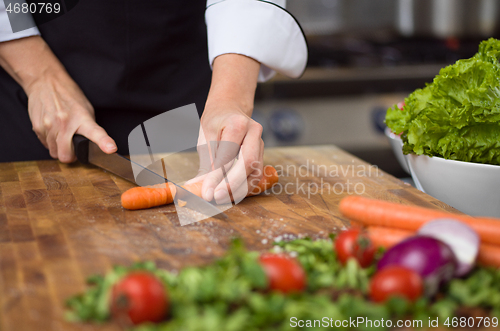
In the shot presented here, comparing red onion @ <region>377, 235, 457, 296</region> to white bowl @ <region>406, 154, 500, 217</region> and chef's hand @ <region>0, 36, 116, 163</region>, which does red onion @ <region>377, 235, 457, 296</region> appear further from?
chef's hand @ <region>0, 36, 116, 163</region>

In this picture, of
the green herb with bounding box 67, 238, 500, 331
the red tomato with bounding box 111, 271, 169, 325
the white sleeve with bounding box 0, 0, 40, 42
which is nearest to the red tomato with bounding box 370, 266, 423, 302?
the green herb with bounding box 67, 238, 500, 331

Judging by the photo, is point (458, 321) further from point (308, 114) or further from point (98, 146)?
point (308, 114)

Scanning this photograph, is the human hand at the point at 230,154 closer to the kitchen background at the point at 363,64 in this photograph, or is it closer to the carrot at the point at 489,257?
the carrot at the point at 489,257

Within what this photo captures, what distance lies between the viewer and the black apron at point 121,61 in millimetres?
1722

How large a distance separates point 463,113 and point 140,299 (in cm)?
99

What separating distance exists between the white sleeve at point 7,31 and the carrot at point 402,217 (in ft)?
4.46

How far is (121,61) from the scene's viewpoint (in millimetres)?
1751

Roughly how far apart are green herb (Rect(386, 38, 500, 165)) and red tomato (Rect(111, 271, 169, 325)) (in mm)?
913

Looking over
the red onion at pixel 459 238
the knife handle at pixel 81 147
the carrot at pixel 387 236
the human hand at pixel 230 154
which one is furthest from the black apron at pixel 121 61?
the red onion at pixel 459 238

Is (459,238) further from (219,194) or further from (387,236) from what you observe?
(219,194)

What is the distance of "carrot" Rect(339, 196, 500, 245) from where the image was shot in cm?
94

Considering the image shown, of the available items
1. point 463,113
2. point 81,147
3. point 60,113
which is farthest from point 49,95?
point 463,113

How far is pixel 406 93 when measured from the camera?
381 centimetres

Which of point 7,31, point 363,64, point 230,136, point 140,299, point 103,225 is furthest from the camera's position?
point 363,64
